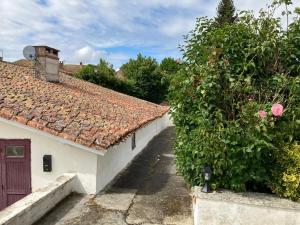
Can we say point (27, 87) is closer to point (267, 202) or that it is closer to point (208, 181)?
point (208, 181)

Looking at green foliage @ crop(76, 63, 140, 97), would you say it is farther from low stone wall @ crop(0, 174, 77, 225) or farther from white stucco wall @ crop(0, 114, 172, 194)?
low stone wall @ crop(0, 174, 77, 225)

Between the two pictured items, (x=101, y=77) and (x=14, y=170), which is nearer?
(x=14, y=170)

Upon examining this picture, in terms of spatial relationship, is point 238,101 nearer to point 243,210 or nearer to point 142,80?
point 243,210

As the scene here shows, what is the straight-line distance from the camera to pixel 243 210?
6.38m

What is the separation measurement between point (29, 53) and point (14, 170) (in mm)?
7639

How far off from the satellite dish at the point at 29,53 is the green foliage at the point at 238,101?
31.0 ft

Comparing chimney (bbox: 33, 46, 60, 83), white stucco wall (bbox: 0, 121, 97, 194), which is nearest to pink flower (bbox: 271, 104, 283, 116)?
white stucco wall (bbox: 0, 121, 97, 194)

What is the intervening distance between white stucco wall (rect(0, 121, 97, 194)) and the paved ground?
0.56 m

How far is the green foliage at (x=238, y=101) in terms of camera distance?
649 centimetres

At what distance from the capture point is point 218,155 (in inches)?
255

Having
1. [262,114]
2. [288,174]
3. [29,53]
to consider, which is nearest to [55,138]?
[262,114]

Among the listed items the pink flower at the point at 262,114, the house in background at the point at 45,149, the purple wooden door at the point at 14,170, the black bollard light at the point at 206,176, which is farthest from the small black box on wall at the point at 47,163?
the pink flower at the point at 262,114

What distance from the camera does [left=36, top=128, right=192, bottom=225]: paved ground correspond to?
7246 millimetres

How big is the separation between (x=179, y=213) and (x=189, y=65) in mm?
3491
